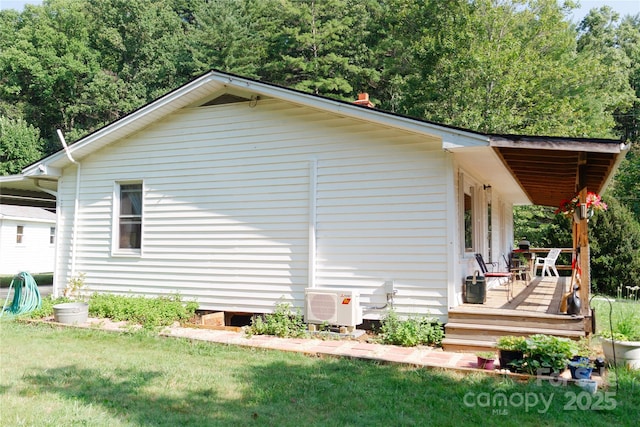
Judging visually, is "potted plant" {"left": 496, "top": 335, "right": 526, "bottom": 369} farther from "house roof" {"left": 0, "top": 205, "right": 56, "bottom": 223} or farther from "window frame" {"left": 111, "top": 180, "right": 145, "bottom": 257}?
"house roof" {"left": 0, "top": 205, "right": 56, "bottom": 223}

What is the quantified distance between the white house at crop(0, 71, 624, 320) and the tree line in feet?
32.5

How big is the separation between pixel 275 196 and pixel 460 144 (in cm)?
309

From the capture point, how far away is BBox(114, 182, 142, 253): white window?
9055 millimetres

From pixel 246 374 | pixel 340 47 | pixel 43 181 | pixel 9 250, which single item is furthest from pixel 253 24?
pixel 246 374

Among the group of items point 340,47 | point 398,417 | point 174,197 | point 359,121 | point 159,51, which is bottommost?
point 398,417

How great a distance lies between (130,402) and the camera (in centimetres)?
412

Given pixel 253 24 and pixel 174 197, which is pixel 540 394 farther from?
pixel 253 24

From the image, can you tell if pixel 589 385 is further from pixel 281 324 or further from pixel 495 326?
pixel 281 324

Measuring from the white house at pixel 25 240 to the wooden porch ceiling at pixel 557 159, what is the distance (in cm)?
2059

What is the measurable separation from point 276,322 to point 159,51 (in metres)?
29.6

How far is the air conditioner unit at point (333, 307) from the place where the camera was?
6.74 meters

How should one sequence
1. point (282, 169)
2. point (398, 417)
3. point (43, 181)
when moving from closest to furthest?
point (398, 417)
point (282, 169)
point (43, 181)

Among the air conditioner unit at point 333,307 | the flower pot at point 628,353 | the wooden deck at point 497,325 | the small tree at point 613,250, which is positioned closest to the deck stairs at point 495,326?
the wooden deck at point 497,325

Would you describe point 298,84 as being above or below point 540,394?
above
